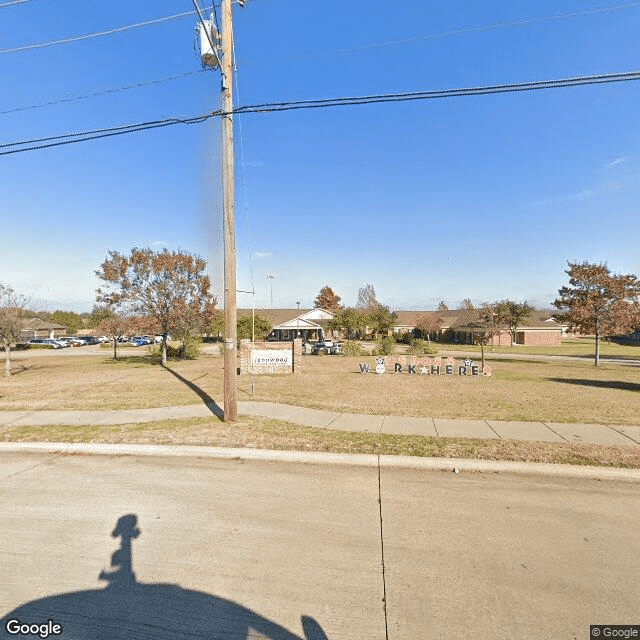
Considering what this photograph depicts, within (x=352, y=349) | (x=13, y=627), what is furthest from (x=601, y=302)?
(x=13, y=627)

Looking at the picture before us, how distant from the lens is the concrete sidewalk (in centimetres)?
717

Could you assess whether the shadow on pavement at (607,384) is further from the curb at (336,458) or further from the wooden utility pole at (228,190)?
the wooden utility pole at (228,190)

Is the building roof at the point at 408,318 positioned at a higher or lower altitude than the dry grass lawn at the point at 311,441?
higher

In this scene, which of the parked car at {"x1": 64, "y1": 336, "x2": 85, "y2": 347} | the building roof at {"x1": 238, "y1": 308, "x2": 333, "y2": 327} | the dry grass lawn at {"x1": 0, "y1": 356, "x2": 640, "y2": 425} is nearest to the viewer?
A: the dry grass lawn at {"x1": 0, "y1": 356, "x2": 640, "y2": 425}

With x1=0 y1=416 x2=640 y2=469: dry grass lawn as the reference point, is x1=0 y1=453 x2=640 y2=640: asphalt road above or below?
below

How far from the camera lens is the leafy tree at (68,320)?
277ft

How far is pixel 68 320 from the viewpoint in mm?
85750

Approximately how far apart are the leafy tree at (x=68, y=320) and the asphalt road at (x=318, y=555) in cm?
9491

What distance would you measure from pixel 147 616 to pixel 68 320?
101 meters

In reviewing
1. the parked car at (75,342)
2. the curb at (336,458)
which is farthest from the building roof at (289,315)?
the curb at (336,458)

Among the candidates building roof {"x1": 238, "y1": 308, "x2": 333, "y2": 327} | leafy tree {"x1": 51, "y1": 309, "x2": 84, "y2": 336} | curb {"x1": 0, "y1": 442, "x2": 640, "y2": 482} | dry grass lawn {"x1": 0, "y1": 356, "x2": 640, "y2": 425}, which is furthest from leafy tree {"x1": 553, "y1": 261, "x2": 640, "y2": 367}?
leafy tree {"x1": 51, "y1": 309, "x2": 84, "y2": 336}

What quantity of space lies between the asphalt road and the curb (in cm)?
21

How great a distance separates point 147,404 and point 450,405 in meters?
8.47

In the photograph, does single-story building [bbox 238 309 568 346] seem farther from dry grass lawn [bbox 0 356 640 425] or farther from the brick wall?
dry grass lawn [bbox 0 356 640 425]
